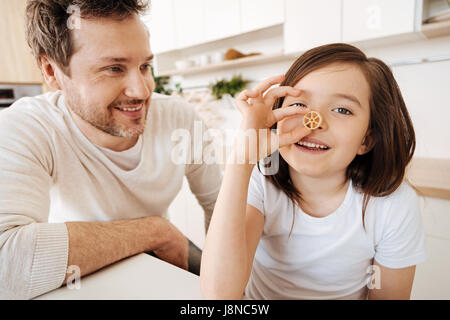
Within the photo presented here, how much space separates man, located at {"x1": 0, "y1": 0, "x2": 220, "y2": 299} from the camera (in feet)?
2.01

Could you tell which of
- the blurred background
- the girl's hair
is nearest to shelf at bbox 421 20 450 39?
the blurred background

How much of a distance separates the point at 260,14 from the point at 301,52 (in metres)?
0.45

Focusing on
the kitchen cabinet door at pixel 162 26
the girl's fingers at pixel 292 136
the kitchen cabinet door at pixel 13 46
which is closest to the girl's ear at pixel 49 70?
the girl's fingers at pixel 292 136

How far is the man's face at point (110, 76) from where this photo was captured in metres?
0.84

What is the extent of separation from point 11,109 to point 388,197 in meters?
1.19

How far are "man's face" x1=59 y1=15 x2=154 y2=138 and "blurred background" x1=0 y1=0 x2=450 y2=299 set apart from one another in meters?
Answer: 0.24

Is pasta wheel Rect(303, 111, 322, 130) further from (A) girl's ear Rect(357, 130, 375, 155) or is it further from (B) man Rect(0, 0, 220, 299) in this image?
(B) man Rect(0, 0, 220, 299)

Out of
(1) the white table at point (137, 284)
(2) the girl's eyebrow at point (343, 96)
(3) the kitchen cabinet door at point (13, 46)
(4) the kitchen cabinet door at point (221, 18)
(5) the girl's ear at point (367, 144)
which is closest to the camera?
(1) the white table at point (137, 284)

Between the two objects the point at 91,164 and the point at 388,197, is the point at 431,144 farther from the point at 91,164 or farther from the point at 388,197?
A: the point at 91,164

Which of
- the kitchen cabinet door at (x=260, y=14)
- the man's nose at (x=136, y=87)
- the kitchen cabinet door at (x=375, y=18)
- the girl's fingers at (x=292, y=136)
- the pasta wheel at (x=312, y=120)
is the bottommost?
the girl's fingers at (x=292, y=136)

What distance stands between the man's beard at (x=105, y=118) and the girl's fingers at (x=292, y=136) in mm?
572

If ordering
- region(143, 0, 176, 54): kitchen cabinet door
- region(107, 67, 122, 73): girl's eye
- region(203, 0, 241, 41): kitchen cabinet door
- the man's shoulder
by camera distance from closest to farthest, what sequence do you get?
1. region(107, 67, 122, 73): girl's eye
2. the man's shoulder
3. region(203, 0, 241, 41): kitchen cabinet door
4. region(143, 0, 176, 54): kitchen cabinet door

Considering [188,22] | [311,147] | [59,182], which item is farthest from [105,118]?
[188,22]

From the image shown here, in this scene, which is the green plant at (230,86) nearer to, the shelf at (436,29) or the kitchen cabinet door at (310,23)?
the kitchen cabinet door at (310,23)
